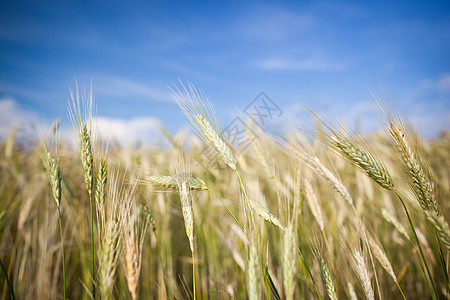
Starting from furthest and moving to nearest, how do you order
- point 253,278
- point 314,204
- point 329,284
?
point 314,204 < point 329,284 < point 253,278

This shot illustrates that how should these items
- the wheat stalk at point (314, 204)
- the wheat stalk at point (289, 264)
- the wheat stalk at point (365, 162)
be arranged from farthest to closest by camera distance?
1. the wheat stalk at point (314, 204)
2. the wheat stalk at point (365, 162)
3. the wheat stalk at point (289, 264)

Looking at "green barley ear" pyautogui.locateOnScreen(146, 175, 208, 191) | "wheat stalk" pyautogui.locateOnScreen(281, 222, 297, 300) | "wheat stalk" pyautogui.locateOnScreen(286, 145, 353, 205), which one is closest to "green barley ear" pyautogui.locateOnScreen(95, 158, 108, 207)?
"green barley ear" pyautogui.locateOnScreen(146, 175, 208, 191)

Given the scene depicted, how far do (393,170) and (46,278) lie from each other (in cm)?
295

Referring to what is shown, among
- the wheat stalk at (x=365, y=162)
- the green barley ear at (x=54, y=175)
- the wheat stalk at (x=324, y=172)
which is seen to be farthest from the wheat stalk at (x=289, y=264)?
the green barley ear at (x=54, y=175)

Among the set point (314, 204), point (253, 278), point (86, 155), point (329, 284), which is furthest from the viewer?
point (314, 204)

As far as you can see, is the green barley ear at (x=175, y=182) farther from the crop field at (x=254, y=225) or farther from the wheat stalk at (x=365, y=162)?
the wheat stalk at (x=365, y=162)

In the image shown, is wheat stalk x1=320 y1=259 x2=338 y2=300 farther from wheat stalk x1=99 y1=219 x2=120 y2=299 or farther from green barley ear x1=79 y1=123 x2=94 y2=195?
green barley ear x1=79 y1=123 x2=94 y2=195

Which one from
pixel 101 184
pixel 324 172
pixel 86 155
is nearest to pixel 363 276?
pixel 324 172

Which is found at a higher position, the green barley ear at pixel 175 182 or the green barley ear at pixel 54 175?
the green barley ear at pixel 54 175

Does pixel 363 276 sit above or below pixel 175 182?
below

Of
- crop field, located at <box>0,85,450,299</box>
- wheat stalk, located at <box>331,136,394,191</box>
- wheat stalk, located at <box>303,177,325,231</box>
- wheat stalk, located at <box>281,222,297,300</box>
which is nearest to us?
wheat stalk, located at <box>281,222,297,300</box>

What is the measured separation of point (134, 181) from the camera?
1.10 meters

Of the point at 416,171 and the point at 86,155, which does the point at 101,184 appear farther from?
the point at 416,171

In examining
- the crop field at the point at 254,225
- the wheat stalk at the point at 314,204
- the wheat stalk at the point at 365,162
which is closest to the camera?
the crop field at the point at 254,225
